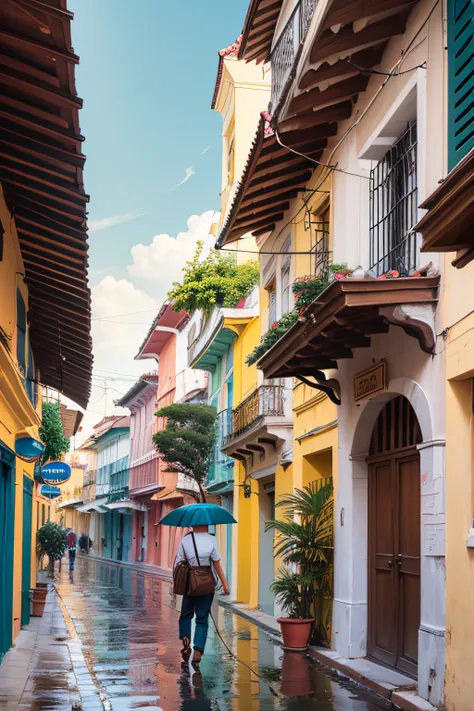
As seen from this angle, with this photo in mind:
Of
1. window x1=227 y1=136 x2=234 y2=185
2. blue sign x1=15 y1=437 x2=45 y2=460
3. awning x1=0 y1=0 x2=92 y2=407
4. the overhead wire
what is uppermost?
window x1=227 y1=136 x2=234 y2=185

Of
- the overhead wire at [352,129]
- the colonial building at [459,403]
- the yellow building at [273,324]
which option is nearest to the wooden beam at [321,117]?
the overhead wire at [352,129]

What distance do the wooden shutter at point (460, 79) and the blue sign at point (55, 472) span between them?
16355 mm

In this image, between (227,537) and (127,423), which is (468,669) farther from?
(127,423)

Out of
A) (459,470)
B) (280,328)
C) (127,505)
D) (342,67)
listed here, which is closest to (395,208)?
(342,67)

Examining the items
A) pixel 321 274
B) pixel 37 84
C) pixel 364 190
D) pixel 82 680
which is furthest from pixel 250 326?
pixel 37 84

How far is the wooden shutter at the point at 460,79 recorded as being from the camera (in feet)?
28.2

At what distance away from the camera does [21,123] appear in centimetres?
905

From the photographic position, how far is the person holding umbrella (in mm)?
11766

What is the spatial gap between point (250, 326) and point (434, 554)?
16576mm

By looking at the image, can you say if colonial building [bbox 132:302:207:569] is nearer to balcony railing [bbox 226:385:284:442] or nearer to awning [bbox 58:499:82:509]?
balcony railing [bbox 226:385:284:442]

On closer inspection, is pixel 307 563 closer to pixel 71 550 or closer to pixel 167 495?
pixel 71 550

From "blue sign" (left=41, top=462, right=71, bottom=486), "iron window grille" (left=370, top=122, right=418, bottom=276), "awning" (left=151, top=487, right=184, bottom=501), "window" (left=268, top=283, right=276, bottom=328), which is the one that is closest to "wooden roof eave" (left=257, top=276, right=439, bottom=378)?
"iron window grille" (left=370, top=122, right=418, bottom=276)

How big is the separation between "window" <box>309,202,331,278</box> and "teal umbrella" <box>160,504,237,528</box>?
408 cm

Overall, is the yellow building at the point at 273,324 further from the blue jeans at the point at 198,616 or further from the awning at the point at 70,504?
the awning at the point at 70,504
